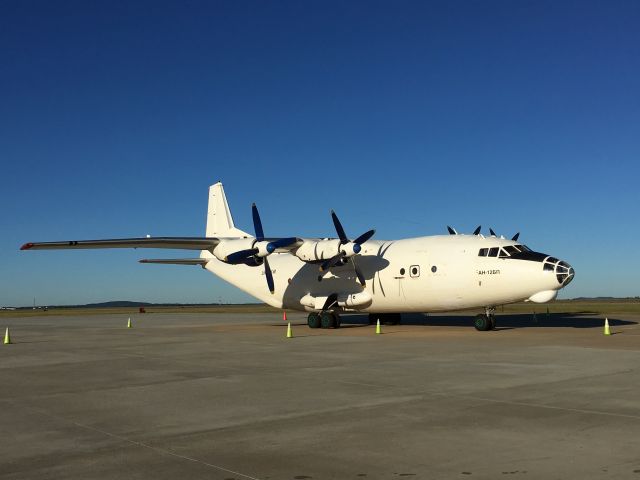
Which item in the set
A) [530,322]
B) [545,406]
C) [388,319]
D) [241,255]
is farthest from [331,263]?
[545,406]

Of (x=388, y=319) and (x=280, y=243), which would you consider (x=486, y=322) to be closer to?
(x=388, y=319)

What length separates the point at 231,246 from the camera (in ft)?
102

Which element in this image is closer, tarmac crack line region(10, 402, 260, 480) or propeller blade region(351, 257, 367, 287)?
tarmac crack line region(10, 402, 260, 480)

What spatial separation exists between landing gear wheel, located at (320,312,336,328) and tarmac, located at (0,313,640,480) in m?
13.3

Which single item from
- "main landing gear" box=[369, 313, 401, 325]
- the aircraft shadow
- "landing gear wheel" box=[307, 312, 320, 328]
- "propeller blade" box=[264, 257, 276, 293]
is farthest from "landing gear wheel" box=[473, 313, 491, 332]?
"propeller blade" box=[264, 257, 276, 293]

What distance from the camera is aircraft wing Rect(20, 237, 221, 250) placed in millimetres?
30109

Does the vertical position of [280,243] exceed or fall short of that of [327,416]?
it exceeds it

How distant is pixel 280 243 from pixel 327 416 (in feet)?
69.2

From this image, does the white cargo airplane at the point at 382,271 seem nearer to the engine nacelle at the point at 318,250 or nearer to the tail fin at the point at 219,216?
the engine nacelle at the point at 318,250

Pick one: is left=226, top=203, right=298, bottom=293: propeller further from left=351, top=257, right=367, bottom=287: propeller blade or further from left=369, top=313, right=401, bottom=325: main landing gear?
left=369, top=313, right=401, bottom=325: main landing gear

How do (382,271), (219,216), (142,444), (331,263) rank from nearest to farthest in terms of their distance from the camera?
(142,444) < (331,263) < (382,271) < (219,216)

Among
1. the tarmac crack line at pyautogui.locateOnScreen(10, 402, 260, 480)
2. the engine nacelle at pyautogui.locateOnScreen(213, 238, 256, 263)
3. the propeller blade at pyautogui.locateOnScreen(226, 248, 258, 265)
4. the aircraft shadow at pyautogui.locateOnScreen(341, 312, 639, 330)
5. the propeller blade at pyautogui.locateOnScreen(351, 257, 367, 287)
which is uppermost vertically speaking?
the engine nacelle at pyautogui.locateOnScreen(213, 238, 256, 263)

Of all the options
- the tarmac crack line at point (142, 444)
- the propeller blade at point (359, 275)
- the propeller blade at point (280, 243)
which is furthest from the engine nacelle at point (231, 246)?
the tarmac crack line at point (142, 444)

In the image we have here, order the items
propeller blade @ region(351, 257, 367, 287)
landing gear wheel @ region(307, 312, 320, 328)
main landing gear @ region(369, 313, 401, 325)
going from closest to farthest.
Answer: propeller blade @ region(351, 257, 367, 287) → landing gear wheel @ region(307, 312, 320, 328) → main landing gear @ region(369, 313, 401, 325)
